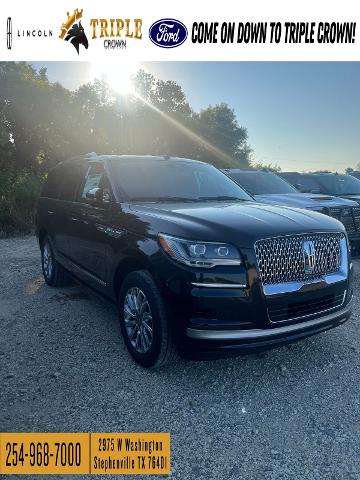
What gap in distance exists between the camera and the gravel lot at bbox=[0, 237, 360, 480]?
232cm

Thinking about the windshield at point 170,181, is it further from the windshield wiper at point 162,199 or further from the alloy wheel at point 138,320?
the alloy wheel at point 138,320

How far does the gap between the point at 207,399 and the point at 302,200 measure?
4872 mm

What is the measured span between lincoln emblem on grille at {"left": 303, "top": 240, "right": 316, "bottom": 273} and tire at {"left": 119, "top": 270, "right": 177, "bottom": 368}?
1.20m

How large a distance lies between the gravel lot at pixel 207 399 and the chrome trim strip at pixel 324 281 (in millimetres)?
876

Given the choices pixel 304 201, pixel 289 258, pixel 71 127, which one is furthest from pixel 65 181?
pixel 71 127

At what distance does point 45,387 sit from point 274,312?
6.45 ft

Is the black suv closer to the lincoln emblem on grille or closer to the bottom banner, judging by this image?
the lincoln emblem on grille

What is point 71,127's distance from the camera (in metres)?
25.0

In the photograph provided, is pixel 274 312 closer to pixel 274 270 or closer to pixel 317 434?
pixel 274 270

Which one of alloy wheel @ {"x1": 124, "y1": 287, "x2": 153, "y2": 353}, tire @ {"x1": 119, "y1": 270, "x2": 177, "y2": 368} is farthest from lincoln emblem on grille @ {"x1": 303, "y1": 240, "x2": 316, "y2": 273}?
alloy wheel @ {"x1": 124, "y1": 287, "x2": 153, "y2": 353}

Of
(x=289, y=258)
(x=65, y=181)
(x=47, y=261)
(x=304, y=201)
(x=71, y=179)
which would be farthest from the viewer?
(x=304, y=201)

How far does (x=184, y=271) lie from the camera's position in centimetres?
271

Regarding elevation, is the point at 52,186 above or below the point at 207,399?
above

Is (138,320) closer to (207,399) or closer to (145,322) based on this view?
(145,322)
